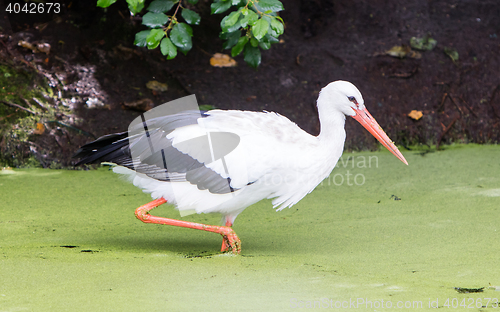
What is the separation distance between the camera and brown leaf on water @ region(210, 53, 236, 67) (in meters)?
7.05

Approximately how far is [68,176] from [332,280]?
3401 mm

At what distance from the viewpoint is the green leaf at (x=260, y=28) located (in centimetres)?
405

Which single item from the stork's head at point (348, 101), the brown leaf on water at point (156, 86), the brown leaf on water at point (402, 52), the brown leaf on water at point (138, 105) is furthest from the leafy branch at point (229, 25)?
A: the brown leaf on water at point (402, 52)

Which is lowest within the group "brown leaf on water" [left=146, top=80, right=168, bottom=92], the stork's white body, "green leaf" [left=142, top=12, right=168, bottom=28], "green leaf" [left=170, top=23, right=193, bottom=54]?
the stork's white body

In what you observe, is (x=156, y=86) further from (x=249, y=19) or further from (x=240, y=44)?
(x=249, y=19)

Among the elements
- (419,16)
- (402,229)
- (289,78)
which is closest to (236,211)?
(402,229)

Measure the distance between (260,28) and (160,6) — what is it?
1.20 m

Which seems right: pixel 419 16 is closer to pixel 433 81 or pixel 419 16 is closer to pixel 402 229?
pixel 433 81

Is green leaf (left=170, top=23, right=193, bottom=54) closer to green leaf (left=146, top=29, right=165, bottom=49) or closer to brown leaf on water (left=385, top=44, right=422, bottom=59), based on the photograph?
green leaf (left=146, top=29, right=165, bottom=49)

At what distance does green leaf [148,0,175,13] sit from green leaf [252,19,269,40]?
42.3 inches

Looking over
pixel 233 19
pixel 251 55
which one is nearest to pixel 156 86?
pixel 251 55

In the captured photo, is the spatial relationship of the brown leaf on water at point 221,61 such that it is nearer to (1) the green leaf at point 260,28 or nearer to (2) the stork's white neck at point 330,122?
(1) the green leaf at point 260,28

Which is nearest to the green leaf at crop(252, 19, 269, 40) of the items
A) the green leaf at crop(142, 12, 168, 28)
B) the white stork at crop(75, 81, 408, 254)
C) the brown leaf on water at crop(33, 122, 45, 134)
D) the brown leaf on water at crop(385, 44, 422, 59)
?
the white stork at crop(75, 81, 408, 254)

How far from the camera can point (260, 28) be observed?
407cm
